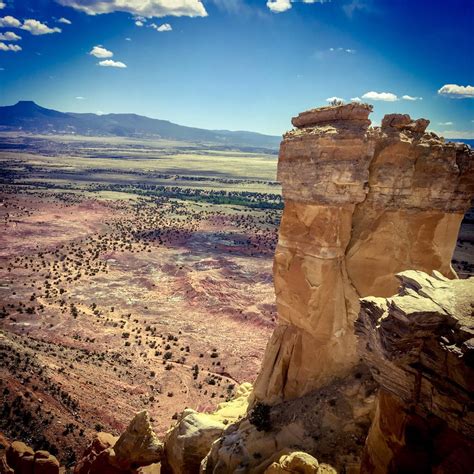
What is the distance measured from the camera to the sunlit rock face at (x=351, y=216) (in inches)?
581

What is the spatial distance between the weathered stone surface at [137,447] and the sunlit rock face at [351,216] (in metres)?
6.45

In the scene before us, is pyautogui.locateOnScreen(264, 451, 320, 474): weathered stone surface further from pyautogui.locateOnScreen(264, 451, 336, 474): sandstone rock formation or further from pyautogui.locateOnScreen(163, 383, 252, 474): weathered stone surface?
pyautogui.locateOnScreen(163, 383, 252, 474): weathered stone surface

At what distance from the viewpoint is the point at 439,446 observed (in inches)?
347

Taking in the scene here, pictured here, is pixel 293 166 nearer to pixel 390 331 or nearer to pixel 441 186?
pixel 441 186

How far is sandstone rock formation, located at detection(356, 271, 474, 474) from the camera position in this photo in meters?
8.23

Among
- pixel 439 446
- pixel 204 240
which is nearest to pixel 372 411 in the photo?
pixel 439 446

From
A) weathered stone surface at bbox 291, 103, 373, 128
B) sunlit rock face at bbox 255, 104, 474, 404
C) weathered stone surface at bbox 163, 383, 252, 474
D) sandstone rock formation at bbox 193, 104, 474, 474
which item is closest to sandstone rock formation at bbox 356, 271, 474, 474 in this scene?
sandstone rock formation at bbox 193, 104, 474, 474

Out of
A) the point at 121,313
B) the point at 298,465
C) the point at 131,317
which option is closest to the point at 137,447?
the point at 298,465

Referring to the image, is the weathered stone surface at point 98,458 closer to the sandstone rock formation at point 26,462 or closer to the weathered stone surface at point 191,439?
the sandstone rock formation at point 26,462

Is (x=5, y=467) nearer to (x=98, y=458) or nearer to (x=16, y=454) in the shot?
(x=16, y=454)

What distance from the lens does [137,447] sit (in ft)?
57.1

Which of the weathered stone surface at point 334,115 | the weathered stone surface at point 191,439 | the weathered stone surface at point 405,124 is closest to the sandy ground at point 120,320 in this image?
the weathered stone surface at point 191,439

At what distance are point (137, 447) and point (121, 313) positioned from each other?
85.6ft

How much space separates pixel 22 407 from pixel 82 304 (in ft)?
71.0
